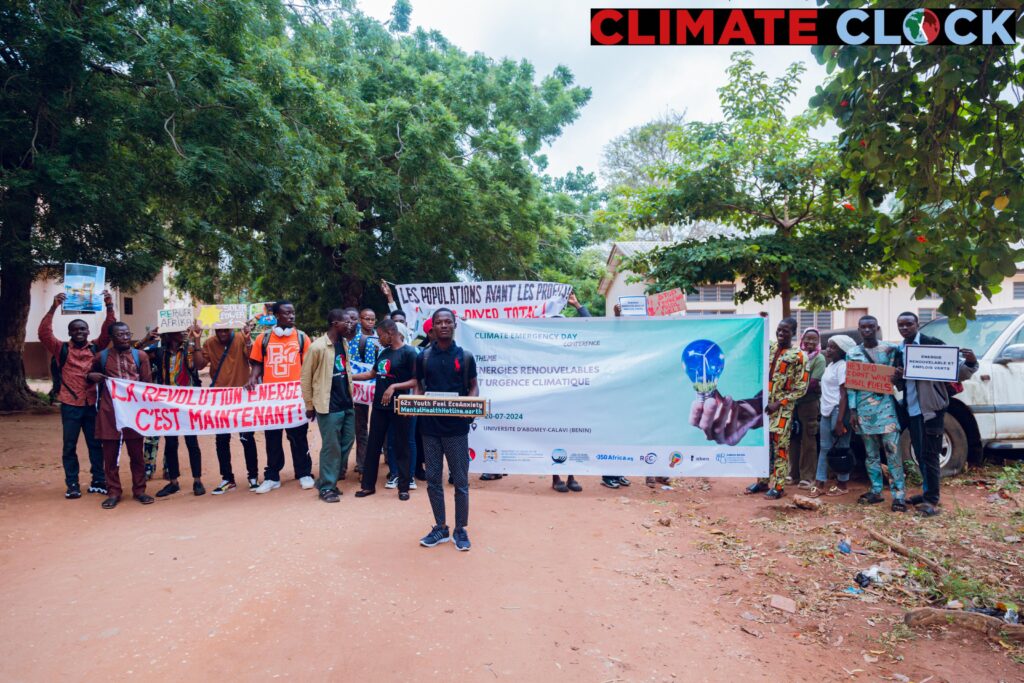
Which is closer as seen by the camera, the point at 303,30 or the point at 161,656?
the point at 161,656

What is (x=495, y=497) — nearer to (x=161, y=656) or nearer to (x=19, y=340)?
(x=161, y=656)

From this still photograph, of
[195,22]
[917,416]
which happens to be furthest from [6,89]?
[917,416]

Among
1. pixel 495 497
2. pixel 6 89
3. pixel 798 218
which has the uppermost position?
pixel 6 89

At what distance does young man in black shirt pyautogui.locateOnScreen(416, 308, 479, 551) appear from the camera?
5.34 meters

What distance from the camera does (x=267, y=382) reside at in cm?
736

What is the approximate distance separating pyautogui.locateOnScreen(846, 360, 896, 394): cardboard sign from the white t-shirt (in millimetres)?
369

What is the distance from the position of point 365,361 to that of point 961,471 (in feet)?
21.5

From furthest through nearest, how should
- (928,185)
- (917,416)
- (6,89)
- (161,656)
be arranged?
(6,89), (917,416), (928,185), (161,656)

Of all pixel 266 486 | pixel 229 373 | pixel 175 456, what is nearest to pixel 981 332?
pixel 266 486

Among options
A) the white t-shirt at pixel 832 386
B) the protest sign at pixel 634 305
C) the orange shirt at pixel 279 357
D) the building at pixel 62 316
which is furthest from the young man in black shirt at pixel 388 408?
the building at pixel 62 316

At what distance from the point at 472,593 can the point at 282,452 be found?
3.50 meters

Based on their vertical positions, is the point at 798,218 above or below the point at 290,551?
above

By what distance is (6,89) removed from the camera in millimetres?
9516

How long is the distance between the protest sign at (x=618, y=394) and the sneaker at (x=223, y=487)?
254cm
